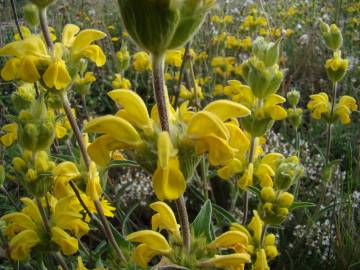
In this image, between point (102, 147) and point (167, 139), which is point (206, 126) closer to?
point (167, 139)

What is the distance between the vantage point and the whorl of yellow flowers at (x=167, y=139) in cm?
80

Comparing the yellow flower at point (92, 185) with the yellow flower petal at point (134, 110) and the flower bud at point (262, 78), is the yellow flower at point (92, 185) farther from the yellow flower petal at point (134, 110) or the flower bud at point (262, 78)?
the flower bud at point (262, 78)

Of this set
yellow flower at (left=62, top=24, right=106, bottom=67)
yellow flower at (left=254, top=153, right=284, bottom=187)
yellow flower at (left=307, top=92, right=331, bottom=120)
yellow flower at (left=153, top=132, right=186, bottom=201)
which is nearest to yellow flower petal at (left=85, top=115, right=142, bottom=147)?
yellow flower at (left=153, top=132, right=186, bottom=201)

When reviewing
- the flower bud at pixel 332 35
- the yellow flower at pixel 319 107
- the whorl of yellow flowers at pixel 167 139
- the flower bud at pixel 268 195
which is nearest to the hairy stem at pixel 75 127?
the whorl of yellow flowers at pixel 167 139

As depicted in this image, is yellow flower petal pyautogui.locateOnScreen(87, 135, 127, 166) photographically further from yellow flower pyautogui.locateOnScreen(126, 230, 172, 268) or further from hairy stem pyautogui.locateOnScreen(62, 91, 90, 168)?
hairy stem pyautogui.locateOnScreen(62, 91, 90, 168)

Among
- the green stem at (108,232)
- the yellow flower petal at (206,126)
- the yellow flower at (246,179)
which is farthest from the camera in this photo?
the yellow flower at (246,179)

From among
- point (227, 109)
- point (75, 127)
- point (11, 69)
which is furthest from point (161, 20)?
point (11, 69)

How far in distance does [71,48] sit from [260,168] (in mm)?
828

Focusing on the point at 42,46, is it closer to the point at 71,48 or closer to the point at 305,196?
the point at 71,48

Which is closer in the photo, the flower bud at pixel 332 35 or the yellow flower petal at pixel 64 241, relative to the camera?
the yellow flower petal at pixel 64 241

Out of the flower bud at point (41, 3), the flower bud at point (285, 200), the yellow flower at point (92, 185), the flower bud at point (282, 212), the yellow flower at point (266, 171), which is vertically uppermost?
the flower bud at point (41, 3)

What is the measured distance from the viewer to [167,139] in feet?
2.64

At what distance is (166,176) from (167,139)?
0.07 metres

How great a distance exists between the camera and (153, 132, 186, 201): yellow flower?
783 mm
